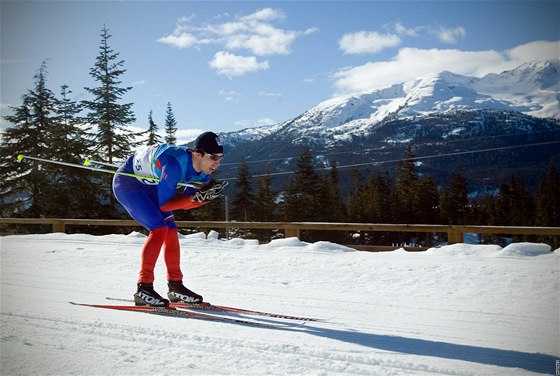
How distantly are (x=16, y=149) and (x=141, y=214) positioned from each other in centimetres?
2620

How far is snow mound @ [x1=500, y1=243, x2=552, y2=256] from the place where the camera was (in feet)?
23.6

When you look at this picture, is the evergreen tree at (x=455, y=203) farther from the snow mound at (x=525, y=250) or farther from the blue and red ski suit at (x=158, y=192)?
the blue and red ski suit at (x=158, y=192)

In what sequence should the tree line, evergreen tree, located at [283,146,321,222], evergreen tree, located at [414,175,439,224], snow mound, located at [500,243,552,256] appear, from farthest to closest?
evergreen tree, located at [414,175,439,224] < the tree line < evergreen tree, located at [283,146,321,222] < snow mound, located at [500,243,552,256]

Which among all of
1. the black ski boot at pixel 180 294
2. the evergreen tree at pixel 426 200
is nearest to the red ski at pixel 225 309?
the black ski boot at pixel 180 294

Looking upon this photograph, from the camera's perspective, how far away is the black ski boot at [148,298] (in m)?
4.18

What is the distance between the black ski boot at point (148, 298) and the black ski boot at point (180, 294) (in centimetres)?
34

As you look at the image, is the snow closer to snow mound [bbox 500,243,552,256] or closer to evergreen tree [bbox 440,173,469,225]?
snow mound [bbox 500,243,552,256]

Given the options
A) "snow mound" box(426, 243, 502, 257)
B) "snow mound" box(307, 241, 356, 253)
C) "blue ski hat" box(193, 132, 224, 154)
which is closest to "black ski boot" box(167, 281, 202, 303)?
"blue ski hat" box(193, 132, 224, 154)

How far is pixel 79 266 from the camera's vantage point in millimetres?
7195

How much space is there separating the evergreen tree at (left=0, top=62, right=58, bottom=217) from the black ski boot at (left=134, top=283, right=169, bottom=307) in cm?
2285

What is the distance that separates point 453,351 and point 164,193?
2898 millimetres

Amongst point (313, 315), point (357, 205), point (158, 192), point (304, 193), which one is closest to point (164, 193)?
point (158, 192)

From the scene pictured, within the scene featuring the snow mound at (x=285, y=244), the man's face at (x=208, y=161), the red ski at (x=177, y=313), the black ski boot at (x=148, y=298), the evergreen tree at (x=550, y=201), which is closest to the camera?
the red ski at (x=177, y=313)

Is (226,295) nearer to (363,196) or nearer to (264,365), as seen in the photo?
(264,365)
